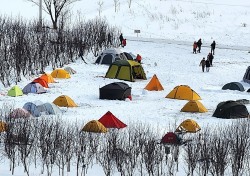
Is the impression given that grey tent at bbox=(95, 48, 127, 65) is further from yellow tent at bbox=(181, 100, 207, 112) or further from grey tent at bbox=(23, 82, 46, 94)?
yellow tent at bbox=(181, 100, 207, 112)

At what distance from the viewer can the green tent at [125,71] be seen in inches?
1601

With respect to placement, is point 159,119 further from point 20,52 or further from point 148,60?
point 148,60

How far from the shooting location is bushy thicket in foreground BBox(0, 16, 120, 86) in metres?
40.5

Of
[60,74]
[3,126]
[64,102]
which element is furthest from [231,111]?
[60,74]

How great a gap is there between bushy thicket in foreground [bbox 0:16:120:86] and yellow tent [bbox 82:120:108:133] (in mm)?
15410

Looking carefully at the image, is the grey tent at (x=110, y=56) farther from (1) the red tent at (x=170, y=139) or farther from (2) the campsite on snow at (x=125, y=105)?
(1) the red tent at (x=170, y=139)

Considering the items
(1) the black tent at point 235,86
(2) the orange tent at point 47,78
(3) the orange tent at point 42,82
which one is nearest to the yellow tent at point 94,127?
(3) the orange tent at point 42,82

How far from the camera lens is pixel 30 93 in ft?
111

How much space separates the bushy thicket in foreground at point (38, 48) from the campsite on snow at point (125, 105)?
14cm

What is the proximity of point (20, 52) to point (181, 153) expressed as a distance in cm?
2289

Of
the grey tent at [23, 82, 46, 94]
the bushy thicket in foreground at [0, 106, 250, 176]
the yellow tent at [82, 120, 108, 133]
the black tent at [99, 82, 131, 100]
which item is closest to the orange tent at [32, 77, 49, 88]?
the grey tent at [23, 82, 46, 94]

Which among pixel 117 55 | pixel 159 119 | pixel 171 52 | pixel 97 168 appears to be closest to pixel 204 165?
pixel 97 168

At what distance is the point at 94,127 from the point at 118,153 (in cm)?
473

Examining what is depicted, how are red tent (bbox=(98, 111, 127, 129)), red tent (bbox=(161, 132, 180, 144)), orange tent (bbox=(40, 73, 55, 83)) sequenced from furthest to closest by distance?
orange tent (bbox=(40, 73, 55, 83)), red tent (bbox=(98, 111, 127, 129)), red tent (bbox=(161, 132, 180, 144))
